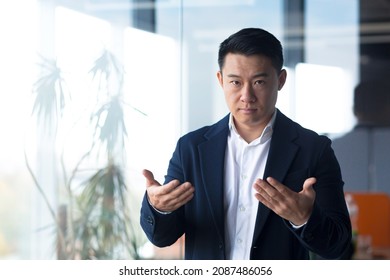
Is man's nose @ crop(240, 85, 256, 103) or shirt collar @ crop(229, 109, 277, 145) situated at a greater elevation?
man's nose @ crop(240, 85, 256, 103)

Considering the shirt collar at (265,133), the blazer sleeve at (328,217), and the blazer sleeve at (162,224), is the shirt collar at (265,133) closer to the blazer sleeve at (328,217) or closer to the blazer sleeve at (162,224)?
the blazer sleeve at (328,217)

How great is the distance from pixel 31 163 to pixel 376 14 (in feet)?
5.15

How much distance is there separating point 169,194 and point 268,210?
0.28 m

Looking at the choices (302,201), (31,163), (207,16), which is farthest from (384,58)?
(302,201)

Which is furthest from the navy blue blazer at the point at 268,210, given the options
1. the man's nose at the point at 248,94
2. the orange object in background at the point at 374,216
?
the orange object in background at the point at 374,216

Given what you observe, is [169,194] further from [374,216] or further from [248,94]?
[374,216]

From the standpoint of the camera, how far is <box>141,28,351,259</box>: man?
1.67 m

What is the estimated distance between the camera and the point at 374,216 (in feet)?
11.5

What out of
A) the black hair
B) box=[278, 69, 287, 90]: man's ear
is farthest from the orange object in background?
→ the black hair

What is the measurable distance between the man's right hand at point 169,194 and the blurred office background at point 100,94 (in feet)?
2.15

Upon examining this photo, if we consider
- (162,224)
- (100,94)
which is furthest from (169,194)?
(100,94)

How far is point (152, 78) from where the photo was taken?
2428 millimetres

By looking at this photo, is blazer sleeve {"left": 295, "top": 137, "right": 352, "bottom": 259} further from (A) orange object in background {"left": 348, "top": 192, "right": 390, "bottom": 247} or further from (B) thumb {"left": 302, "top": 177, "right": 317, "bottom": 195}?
(A) orange object in background {"left": 348, "top": 192, "right": 390, "bottom": 247}
